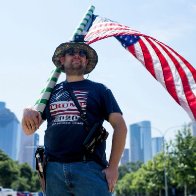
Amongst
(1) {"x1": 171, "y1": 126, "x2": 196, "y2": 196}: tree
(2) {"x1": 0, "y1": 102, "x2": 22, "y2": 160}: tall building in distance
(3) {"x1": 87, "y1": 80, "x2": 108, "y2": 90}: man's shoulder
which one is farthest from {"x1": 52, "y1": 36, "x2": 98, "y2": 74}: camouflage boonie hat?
(2) {"x1": 0, "y1": 102, "x2": 22, "y2": 160}: tall building in distance

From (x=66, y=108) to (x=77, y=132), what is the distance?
27cm

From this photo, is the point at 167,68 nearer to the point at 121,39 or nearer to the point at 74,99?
the point at 121,39

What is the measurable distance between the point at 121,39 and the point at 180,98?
1715 mm

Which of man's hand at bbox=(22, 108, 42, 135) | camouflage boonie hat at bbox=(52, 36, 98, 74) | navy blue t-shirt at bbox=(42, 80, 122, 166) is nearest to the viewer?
navy blue t-shirt at bbox=(42, 80, 122, 166)

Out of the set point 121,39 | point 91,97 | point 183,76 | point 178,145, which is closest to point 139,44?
point 121,39

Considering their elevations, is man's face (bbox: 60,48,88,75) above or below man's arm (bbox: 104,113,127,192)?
above

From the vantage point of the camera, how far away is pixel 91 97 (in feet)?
11.7

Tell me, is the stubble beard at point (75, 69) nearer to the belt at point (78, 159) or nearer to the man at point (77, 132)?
the man at point (77, 132)

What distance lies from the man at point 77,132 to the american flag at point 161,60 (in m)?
1.77

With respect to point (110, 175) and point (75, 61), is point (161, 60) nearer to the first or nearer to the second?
point (75, 61)

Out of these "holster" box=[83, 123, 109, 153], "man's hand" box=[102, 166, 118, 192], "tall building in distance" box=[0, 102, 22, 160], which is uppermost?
"tall building in distance" box=[0, 102, 22, 160]

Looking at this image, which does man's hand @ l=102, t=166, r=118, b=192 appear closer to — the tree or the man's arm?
the man's arm

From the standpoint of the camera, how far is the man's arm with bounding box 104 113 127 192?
10.7 feet

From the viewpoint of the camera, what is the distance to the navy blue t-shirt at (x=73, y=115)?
132 inches
